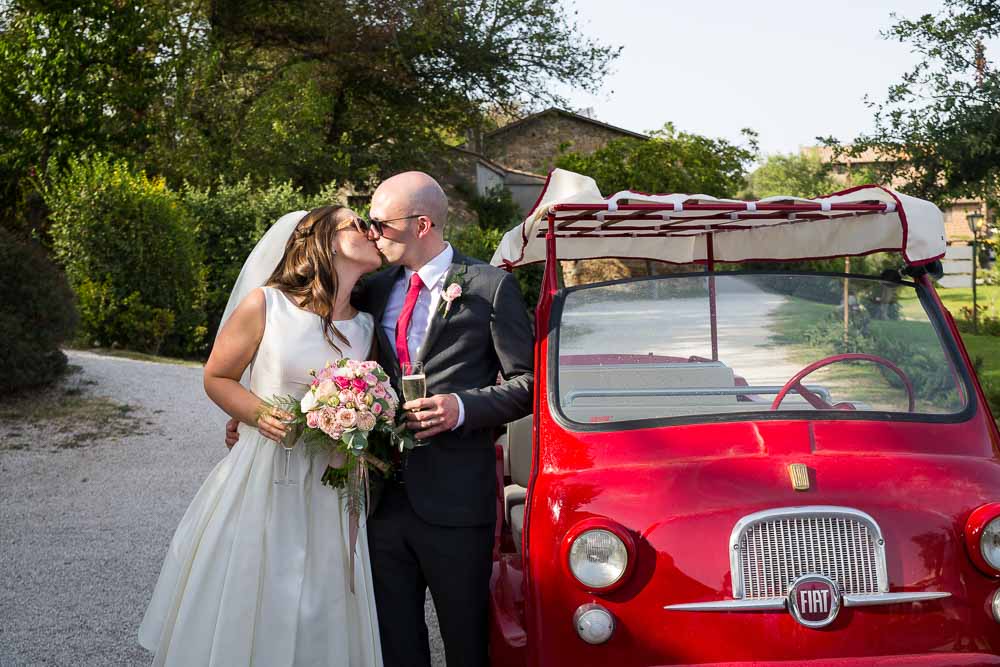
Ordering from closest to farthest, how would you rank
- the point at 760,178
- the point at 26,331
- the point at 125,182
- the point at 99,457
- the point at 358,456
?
the point at 358,456 < the point at 99,457 < the point at 26,331 < the point at 125,182 < the point at 760,178

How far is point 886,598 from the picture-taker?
2.92m

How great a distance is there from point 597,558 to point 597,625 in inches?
7.8

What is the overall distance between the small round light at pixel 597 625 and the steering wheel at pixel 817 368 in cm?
109

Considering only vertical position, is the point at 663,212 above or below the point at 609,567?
above

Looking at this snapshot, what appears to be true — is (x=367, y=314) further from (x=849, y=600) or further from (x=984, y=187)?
(x=984, y=187)

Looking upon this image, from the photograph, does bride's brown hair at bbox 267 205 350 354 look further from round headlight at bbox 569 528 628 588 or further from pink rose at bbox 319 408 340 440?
round headlight at bbox 569 528 628 588

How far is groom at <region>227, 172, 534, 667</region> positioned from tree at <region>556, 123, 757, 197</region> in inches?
1033

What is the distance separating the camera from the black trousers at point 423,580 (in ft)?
11.4

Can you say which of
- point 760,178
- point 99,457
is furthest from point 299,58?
point 760,178

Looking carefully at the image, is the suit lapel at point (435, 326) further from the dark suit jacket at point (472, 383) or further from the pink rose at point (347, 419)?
the pink rose at point (347, 419)

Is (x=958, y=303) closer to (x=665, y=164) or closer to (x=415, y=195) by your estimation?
(x=665, y=164)

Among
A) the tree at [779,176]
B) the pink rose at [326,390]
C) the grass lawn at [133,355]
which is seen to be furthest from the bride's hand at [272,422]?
the tree at [779,176]

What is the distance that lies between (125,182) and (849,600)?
15.0 meters

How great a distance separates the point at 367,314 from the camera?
4.01 m
